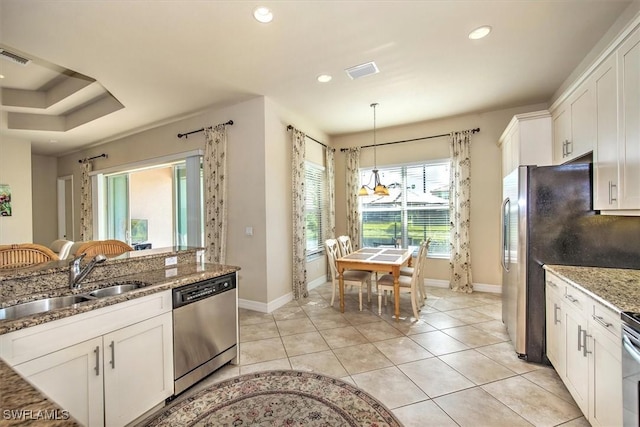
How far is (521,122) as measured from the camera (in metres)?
3.17

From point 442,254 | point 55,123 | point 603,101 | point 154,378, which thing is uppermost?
point 55,123

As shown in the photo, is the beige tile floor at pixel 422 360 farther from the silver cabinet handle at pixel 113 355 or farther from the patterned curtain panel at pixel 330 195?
the patterned curtain panel at pixel 330 195

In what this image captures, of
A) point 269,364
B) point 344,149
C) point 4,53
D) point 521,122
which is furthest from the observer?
point 344,149

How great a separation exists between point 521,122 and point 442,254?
102 inches

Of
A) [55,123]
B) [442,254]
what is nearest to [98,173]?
[55,123]

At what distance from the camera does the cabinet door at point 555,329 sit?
212 centimetres

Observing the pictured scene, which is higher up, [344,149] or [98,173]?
[344,149]

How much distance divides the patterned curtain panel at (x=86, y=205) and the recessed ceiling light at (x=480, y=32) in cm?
734

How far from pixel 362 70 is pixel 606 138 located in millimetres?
2272

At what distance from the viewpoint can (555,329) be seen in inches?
88.0

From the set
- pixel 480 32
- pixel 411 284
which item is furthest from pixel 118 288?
pixel 480 32

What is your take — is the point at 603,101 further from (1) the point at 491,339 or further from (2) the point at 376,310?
(2) the point at 376,310

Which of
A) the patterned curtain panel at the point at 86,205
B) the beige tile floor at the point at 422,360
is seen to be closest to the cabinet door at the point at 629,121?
the beige tile floor at the point at 422,360

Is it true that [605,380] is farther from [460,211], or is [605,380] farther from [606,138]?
[460,211]
